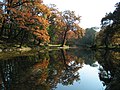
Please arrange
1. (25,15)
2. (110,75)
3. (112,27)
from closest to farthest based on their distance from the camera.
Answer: (110,75)
(25,15)
(112,27)

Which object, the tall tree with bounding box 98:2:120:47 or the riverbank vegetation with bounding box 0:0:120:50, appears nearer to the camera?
the riverbank vegetation with bounding box 0:0:120:50

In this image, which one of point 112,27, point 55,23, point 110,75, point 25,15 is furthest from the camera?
point 55,23

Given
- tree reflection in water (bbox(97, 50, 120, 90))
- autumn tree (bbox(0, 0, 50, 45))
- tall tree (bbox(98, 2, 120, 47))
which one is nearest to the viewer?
tree reflection in water (bbox(97, 50, 120, 90))

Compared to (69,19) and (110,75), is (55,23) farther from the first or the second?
(110,75)

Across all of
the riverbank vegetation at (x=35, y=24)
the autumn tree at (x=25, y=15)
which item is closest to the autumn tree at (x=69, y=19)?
the riverbank vegetation at (x=35, y=24)

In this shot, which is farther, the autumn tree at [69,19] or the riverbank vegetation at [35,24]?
the autumn tree at [69,19]

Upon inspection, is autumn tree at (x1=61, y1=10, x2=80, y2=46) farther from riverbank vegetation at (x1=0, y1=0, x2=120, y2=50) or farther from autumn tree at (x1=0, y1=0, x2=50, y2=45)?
autumn tree at (x1=0, y1=0, x2=50, y2=45)

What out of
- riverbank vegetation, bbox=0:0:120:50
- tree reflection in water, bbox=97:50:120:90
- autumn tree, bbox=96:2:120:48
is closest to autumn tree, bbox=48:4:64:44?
riverbank vegetation, bbox=0:0:120:50

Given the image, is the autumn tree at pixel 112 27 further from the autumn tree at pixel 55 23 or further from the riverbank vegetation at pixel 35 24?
the autumn tree at pixel 55 23

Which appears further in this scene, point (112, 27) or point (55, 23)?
point (55, 23)

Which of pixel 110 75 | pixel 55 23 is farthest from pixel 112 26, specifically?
pixel 110 75

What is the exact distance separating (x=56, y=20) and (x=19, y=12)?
4532 centimetres

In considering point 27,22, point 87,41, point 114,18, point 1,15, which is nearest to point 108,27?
point 114,18

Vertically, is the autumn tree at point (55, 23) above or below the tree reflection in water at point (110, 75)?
above
